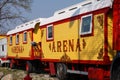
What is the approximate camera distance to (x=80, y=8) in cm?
1683

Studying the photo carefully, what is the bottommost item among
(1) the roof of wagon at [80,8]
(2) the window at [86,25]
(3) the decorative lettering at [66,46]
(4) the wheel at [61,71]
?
(4) the wheel at [61,71]

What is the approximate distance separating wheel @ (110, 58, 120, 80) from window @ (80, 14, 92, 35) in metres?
3.05

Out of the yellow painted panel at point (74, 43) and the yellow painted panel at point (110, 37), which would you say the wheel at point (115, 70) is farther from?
the yellow painted panel at point (74, 43)

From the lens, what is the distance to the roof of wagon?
1447 cm

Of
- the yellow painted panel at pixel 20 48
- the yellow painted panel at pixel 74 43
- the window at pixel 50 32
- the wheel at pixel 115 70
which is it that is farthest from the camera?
the yellow painted panel at pixel 20 48

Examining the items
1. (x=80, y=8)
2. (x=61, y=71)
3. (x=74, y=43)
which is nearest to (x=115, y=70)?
(x=74, y=43)

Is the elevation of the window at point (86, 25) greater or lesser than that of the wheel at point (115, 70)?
greater

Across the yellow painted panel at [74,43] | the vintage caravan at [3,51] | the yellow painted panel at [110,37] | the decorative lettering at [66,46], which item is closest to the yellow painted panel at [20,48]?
the vintage caravan at [3,51]

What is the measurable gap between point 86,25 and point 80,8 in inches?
53.5

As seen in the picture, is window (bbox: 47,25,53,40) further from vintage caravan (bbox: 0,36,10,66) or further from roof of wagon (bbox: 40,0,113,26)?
vintage caravan (bbox: 0,36,10,66)

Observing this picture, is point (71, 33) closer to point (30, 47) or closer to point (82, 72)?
point (82, 72)

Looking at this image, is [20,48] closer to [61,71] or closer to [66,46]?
[61,71]

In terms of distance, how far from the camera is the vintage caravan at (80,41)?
44.7 ft

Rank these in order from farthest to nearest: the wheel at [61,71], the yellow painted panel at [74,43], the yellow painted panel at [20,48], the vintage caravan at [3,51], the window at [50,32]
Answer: the vintage caravan at [3,51]
the yellow painted panel at [20,48]
the window at [50,32]
the wheel at [61,71]
the yellow painted panel at [74,43]
